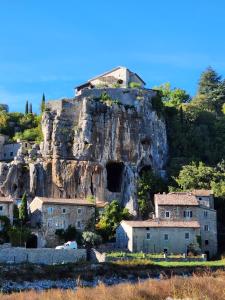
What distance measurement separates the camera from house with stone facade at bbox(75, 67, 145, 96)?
92.9 m

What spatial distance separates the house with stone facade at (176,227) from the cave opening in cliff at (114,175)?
11018 millimetres

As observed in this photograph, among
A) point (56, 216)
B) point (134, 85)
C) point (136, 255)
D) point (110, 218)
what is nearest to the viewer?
point (136, 255)

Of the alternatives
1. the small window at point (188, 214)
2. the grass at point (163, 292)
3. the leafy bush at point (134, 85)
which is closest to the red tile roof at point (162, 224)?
the small window at point (188, 214)

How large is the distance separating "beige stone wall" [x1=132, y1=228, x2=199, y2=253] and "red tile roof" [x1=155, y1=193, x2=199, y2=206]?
3.92 m

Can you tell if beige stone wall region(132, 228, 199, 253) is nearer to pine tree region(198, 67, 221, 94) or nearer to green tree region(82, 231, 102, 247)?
green tree region(82, 231, 102, 247)

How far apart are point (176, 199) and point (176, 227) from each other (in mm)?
4652

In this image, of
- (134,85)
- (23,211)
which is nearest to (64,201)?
(23,211)

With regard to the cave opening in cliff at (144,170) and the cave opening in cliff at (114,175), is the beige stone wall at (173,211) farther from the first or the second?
the cave opening in cliff at (114,175)

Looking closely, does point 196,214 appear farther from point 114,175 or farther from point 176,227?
point 114,175

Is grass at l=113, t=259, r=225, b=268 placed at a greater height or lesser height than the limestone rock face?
lesser

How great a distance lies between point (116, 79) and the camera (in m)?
93.7

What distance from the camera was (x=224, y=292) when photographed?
24031 millimetres

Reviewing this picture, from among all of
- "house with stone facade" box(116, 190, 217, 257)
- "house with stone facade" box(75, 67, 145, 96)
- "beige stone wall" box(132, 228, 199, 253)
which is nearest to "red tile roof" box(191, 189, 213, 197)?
"house with stone facade" box(116, 190, 217, 257)

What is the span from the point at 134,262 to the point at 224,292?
1343 inches
